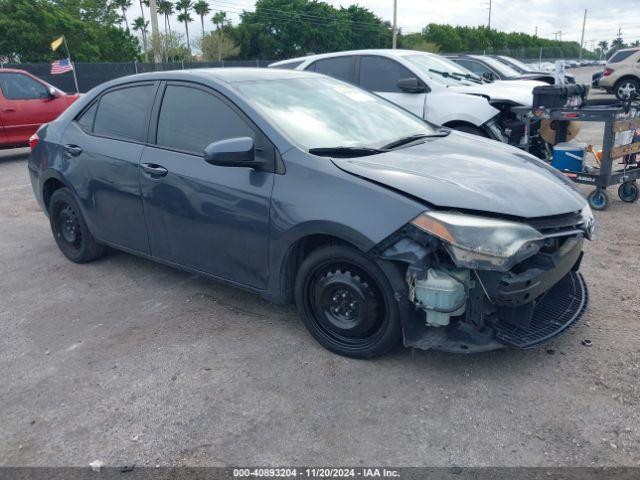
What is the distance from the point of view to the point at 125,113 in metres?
4.25

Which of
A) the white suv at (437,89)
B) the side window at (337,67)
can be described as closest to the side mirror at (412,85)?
the white suv at (437,89)

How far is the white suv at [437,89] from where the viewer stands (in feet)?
22.3

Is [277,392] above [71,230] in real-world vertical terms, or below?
below

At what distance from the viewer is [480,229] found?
8.70ft

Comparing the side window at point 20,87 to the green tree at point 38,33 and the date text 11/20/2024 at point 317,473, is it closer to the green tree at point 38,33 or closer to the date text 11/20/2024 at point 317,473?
the date text 11/20/2024 at point 317,473

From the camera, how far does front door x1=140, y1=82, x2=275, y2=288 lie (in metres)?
3.33

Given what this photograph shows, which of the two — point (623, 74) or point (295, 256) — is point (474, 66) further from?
point (295, 256)

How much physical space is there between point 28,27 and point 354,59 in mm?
38827

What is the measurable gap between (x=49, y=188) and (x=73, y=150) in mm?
674

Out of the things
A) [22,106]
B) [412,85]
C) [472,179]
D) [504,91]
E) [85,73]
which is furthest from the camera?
[85,73]

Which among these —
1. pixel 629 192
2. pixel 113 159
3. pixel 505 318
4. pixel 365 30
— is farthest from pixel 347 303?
pixel 365 30

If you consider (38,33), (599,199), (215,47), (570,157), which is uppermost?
(38,33)

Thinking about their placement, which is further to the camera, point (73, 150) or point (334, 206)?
point (73, 150)

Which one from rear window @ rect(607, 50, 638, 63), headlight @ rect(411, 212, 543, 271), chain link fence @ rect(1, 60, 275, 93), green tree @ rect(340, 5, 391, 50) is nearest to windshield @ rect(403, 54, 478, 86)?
headlight @ rect(411, 212, 543, 271)
